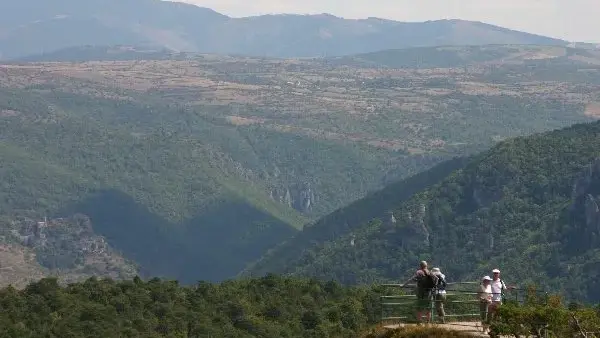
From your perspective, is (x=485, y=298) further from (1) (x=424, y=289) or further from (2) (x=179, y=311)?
(2) (x=179, y=311)

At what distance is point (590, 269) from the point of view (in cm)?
19538

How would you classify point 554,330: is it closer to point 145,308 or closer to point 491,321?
point 491,321

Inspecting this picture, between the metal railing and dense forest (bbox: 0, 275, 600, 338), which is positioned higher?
the metal railing

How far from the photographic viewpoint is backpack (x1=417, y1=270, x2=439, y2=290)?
48.9 m

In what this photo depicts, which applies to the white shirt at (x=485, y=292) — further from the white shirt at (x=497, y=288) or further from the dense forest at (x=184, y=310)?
the dense forest at (x=184, y=310)

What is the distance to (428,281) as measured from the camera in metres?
49.0

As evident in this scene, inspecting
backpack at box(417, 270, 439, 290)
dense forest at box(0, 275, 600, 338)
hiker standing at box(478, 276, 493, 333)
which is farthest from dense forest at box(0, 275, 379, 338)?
hiker standing at box(478, 276, 493, 333)

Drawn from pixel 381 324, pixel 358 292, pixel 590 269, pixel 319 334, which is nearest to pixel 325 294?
pixel 358 292

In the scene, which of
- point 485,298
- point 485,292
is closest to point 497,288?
point 485,292

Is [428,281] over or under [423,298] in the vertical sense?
over

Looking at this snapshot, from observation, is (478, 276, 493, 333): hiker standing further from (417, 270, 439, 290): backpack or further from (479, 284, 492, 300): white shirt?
(417, 270, 439, 290): backpack

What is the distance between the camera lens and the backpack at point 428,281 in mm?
48875

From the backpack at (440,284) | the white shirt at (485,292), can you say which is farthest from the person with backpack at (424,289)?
the white shirt at (485,292)

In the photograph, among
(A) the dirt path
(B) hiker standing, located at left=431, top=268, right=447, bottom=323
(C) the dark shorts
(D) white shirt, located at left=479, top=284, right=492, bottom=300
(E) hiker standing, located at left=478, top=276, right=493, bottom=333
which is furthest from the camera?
(C) the dark shorts
